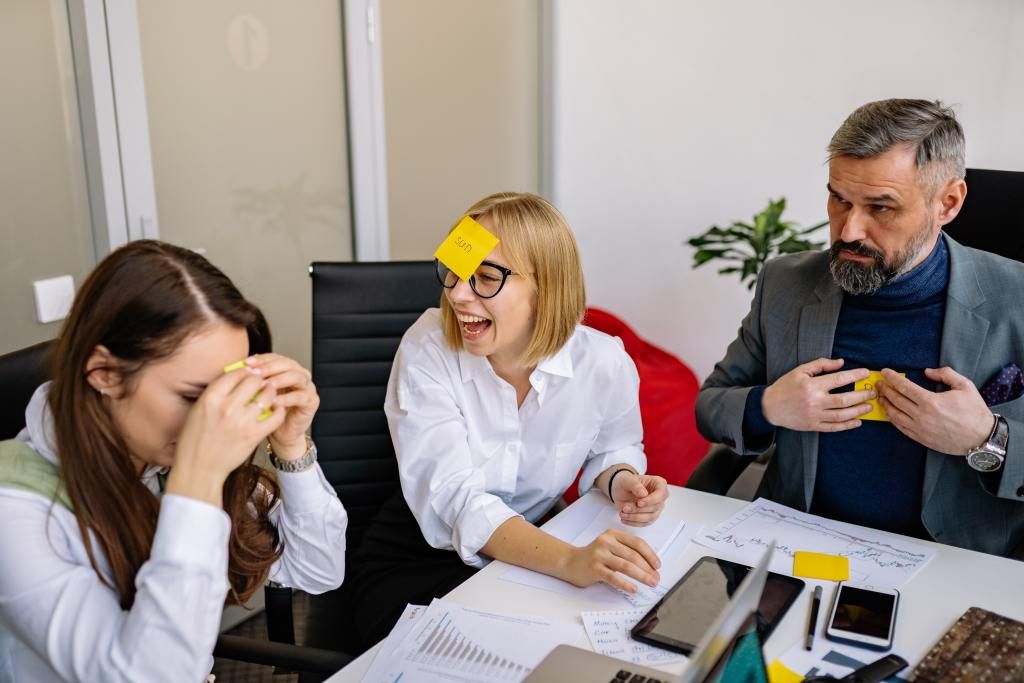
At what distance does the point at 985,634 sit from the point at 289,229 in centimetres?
224

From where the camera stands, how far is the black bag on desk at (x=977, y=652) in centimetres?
119

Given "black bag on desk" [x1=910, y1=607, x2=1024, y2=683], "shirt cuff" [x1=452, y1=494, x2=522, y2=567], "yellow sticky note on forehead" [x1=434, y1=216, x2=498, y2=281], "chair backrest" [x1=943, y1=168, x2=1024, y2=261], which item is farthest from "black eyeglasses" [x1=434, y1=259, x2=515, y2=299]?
"chair backrest" [x1=943, y1=168, x2=1024, y2=261]

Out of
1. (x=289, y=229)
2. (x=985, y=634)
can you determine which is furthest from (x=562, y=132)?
(x=985, y=634)

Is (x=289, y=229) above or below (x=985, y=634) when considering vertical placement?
above

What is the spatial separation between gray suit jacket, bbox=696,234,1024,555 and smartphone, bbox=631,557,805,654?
1.39 feet

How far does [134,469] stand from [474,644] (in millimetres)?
514

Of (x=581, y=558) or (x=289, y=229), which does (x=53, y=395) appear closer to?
(x=581, y=558)

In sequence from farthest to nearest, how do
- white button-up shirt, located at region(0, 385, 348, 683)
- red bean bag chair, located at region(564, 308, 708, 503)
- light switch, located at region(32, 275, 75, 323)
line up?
red bean bag chair, located at region(564, 308, 708, 503) < light switch, located at region(32, 275, 75, 323) < white button-up shirt, located at region(0, 385, 348, 683)

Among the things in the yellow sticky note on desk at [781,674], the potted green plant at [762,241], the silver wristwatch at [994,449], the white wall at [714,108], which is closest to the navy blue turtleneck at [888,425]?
the silver wristwatch at [994,449]

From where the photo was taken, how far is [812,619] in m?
1.32

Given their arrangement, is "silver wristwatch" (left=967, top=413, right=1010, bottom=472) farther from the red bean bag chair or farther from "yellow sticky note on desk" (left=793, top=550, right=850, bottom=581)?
the red bean bag chair

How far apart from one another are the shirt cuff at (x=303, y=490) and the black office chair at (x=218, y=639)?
0.69 feet

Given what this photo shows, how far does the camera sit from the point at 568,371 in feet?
6.14

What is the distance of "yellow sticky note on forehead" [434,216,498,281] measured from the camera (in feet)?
5.69
